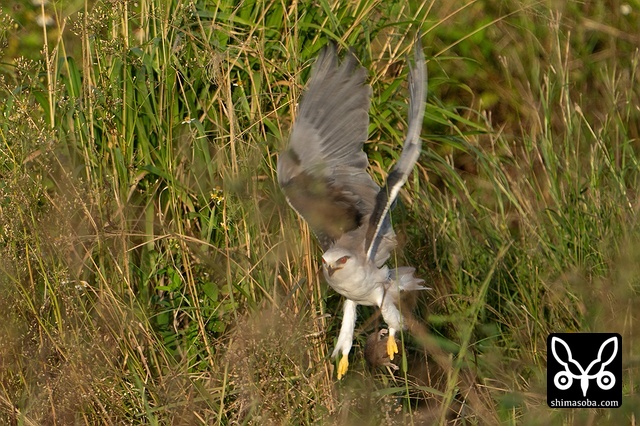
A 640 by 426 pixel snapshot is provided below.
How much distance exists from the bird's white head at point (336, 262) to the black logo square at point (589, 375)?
30.0 inches

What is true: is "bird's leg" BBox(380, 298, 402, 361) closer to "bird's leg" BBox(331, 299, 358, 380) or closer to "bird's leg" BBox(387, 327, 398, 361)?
"bird's leg" BBox(387, 327, 398, 361)

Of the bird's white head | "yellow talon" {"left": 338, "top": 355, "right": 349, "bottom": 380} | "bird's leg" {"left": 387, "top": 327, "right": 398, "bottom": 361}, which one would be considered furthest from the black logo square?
the bird's white head

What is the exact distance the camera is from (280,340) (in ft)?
11.5

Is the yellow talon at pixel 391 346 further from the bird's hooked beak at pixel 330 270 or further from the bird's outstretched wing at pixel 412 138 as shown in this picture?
the bird's outstretched wing at pixel 412 138

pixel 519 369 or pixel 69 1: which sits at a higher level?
pixel 69 1

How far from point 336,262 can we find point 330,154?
1.49 feet

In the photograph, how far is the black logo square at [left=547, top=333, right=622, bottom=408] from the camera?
3496 mm

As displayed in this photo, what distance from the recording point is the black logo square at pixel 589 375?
3496mm

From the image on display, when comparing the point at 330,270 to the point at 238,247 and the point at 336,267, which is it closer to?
the point at 336,267

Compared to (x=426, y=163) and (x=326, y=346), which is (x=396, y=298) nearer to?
(x=326, y=346)

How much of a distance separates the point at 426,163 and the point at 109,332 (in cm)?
177

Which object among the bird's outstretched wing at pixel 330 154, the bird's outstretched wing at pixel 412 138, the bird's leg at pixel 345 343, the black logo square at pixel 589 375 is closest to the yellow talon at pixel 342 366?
the bird's leg at pixel 345 343

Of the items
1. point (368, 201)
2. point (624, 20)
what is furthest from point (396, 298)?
point (624, 20)

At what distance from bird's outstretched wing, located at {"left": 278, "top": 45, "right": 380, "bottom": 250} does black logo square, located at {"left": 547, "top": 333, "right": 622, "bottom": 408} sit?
839mm
